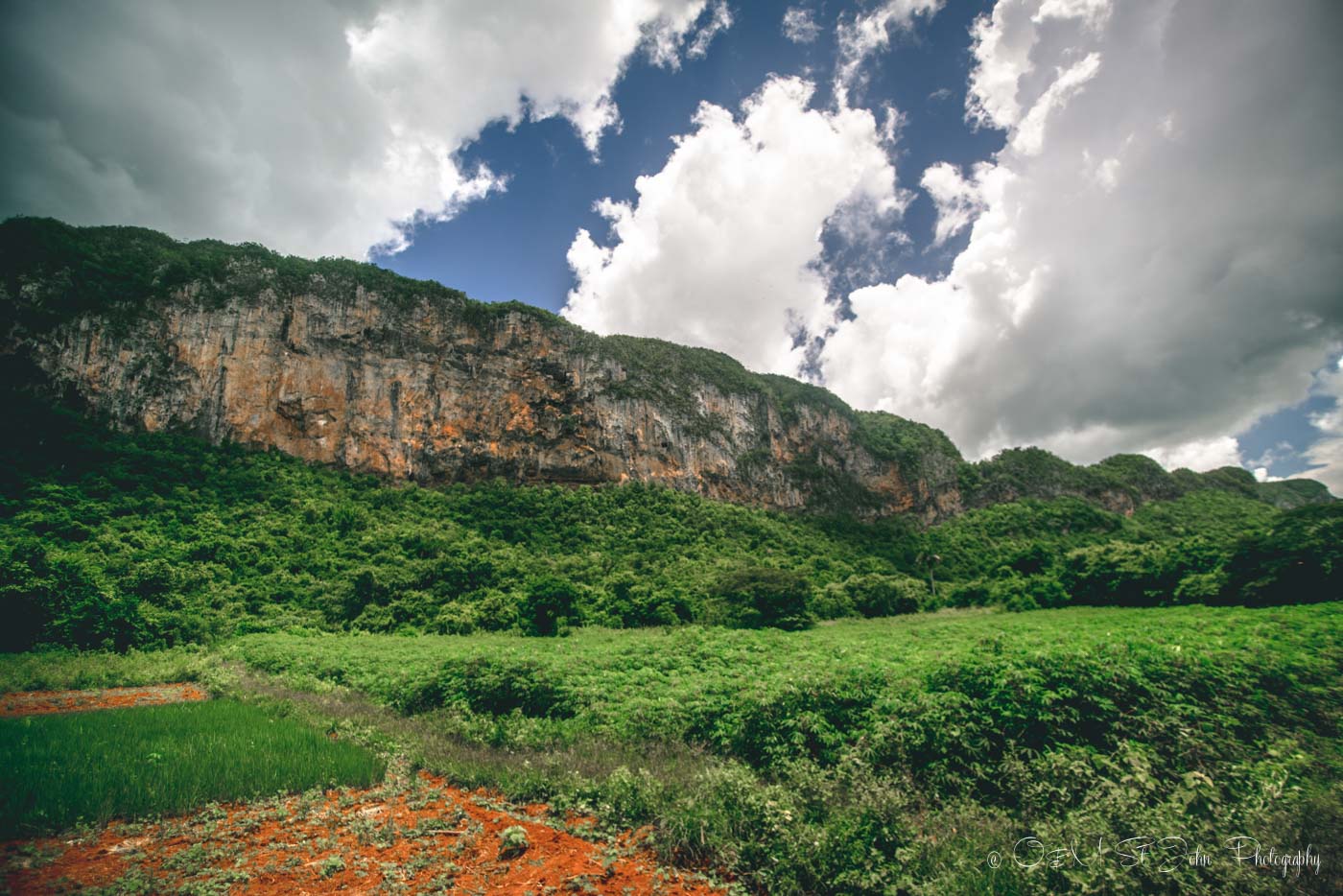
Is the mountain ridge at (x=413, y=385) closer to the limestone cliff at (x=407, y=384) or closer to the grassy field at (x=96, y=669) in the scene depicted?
the limestone cliff at (x=407, y=384)

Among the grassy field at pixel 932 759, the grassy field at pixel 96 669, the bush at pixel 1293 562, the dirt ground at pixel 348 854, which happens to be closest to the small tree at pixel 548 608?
the grassy field at pixel 96 669

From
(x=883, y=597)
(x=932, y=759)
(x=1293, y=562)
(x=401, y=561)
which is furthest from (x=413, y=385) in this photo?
(x=1293, y=562)

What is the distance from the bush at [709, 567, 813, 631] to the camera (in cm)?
2964

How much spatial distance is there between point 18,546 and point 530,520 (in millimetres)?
30183

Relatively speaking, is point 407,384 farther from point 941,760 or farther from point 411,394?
point 941,760

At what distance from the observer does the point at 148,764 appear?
6.40 m

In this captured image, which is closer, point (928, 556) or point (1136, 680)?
point (1136, 680)

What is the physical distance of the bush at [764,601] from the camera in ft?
97.2

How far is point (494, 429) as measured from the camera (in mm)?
54875

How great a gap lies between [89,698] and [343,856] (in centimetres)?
1303

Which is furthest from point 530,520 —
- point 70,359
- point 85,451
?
point 70,359

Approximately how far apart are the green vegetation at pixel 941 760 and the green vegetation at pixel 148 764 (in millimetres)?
1577

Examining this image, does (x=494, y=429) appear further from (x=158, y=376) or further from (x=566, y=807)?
(x=566, y=807)

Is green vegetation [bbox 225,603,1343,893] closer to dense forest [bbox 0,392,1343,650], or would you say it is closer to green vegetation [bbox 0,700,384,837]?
green vegetation [bbox 0,700,384,837]
